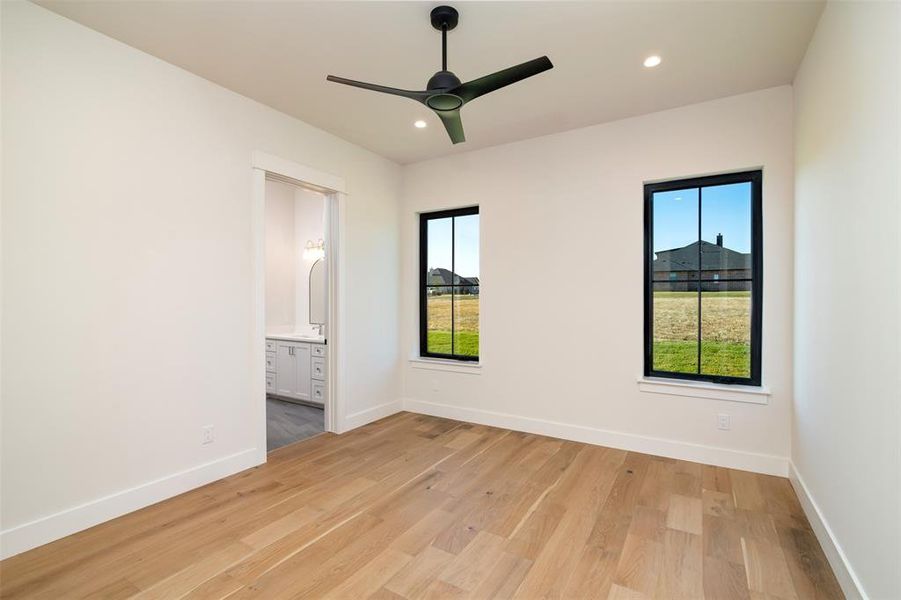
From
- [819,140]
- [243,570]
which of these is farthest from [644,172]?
[243,570]

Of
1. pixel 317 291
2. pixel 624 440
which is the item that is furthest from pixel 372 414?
pixel 624 440

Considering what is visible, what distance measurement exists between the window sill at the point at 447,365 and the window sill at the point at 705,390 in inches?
63.8

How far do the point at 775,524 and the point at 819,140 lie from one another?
222 centimetres

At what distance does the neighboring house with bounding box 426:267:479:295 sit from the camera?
4.51 m

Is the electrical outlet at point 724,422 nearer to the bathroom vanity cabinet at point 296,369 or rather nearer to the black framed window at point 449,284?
the black framed window at point 449,284

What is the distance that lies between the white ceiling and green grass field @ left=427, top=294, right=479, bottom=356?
6.58ft

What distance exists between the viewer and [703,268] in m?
3.38

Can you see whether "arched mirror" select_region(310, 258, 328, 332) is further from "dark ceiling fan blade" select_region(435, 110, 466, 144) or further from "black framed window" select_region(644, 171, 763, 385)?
"black framed window" select_region(644, 171, 763, 385)

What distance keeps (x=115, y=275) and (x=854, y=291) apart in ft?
12.7

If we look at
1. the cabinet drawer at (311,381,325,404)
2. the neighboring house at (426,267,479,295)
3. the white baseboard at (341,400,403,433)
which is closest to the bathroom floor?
the cabinet drawer at (311,381,325,404)

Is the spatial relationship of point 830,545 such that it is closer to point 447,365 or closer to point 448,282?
point 447,365

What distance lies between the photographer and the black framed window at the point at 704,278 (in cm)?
321

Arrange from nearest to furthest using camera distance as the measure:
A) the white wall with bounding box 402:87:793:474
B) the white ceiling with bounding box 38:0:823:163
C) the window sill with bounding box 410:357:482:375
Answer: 1. the white ceiling with bounding box 38:0:823:163
2. the white wall with bounding box 402:87:793:474
3. the window sill with bounding box 410:357:482:375

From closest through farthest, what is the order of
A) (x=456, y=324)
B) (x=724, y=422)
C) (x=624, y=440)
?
(x=724, y=422)
(x=624, y=440)
(x=456, y=324)
